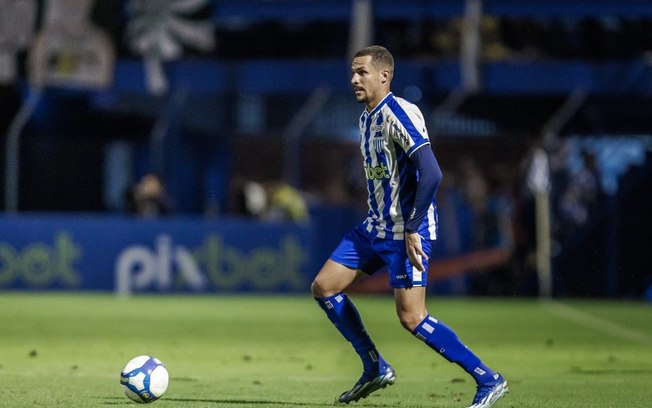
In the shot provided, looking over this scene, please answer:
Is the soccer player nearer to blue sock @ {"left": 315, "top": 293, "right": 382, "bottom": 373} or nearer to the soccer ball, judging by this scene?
blue sock @ {"left": 315, "top": 293, "right": 382, "bottom": 373}

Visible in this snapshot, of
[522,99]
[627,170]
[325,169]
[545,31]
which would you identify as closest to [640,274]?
[627,170]

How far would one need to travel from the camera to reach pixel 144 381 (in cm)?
811

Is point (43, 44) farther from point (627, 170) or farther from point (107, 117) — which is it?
point (627, 170)

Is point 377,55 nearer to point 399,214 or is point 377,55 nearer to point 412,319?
point 399,214

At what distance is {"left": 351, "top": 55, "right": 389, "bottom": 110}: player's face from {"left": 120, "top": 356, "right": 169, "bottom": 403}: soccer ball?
6.36ft

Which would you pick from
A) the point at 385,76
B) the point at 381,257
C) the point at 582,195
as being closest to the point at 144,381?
the point at 381,257

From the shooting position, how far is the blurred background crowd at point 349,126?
70.0 ft

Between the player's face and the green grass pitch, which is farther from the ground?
the player's face

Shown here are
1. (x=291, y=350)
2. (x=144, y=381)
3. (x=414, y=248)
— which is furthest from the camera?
(x=291, y=350)

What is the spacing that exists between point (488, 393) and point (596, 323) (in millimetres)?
9151

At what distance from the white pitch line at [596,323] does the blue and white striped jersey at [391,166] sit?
21.7 ft

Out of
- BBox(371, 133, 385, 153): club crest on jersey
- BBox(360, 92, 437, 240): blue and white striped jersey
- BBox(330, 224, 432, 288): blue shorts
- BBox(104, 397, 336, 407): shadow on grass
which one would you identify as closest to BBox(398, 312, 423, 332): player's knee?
BBox(330, 224, 432, 288): blue shorts

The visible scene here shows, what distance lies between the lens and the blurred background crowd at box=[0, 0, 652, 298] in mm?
21328

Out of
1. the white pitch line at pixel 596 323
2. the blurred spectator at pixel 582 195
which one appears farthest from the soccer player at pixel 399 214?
the blurred spectator at pixel 582 195
